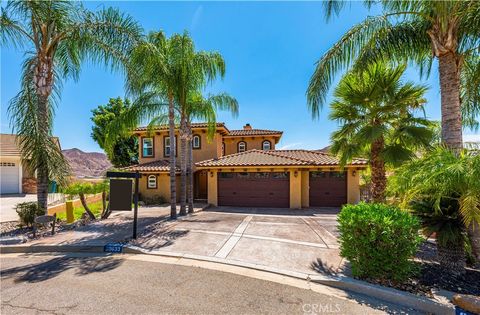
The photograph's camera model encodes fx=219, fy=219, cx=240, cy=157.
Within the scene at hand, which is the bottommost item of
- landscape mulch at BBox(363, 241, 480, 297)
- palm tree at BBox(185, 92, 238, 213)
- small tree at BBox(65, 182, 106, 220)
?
landscape mulch at BBox(363, 241, 480, 297)

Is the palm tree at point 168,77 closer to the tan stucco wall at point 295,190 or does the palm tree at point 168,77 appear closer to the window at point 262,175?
the window at point 262,175

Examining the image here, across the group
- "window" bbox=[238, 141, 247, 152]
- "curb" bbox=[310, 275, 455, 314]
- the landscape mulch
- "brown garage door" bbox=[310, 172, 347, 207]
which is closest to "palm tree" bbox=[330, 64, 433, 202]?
the landscape mulch

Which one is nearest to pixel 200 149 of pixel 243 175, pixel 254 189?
pixel 243 175

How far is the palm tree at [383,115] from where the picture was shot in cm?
701

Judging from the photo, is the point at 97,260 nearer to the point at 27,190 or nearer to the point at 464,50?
the point at 464,50

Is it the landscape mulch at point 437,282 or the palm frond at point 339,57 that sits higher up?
the palm frond at point 339,57

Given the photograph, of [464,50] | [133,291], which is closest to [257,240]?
[133,291]

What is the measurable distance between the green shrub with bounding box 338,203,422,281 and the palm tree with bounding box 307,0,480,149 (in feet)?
8.85

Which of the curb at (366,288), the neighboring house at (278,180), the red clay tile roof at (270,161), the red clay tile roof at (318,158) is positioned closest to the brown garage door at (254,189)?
the neighboring house at (278,180)

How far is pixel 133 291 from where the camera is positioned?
175 inches

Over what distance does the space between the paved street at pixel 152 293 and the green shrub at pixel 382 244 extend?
0.70 m

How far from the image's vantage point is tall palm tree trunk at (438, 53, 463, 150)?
5434 millimetres

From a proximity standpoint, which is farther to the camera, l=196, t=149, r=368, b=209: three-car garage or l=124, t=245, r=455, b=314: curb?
l=196, t=149, r=368, b=209: three-car garage

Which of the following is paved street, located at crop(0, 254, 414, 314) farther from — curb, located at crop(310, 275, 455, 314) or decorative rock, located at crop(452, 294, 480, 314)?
decorative rock, located at crop(452, 294, 480, 314)
